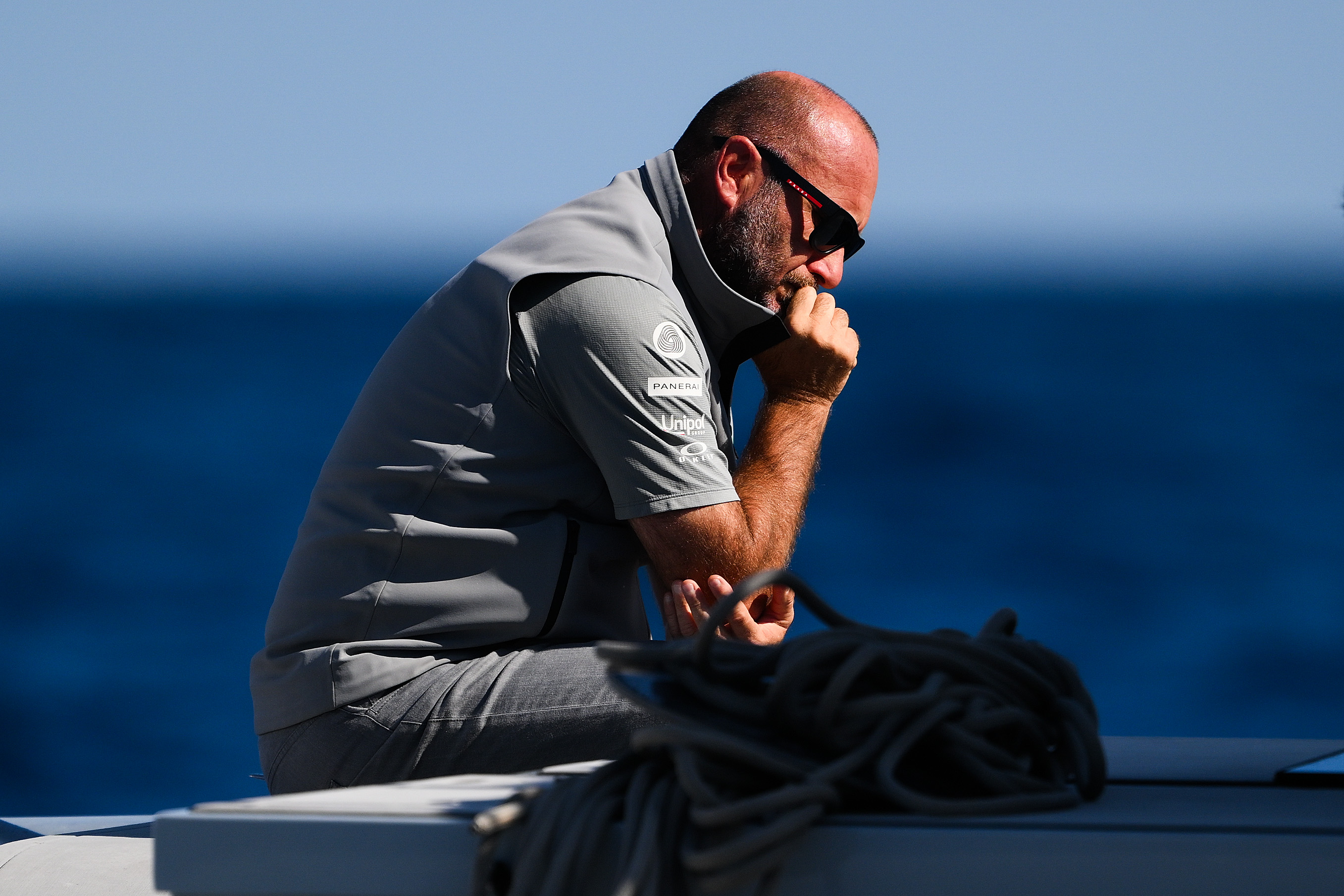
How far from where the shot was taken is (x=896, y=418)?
23594 mm

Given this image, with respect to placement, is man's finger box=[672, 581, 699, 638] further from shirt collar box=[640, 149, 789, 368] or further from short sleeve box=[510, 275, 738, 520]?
shirt collar box=[640, 149, 789, 368]

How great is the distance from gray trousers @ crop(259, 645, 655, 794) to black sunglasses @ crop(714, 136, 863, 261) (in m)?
0.93

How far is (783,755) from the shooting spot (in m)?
1.00

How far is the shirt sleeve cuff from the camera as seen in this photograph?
1.83 metres

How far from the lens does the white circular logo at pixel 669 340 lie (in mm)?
1867

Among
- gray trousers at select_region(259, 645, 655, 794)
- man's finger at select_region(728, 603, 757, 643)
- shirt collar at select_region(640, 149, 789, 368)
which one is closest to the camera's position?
gray trousers at select_region(259, 645, 655, 794)

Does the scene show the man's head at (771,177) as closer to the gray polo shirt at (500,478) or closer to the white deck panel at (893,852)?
the gray polo shirt at (500,478)

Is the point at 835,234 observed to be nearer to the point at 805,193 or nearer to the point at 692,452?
the point at 805,193

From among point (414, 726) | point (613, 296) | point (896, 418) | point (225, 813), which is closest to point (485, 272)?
point (613, 296)

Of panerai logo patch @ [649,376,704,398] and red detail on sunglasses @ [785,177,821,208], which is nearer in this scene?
panerai logo patch @ [649,376,704,398]

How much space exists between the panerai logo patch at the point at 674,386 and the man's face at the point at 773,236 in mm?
501

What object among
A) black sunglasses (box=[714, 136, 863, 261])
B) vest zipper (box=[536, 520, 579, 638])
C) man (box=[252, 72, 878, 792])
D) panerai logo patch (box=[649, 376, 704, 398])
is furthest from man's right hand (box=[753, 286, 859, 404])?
vest zipper (box=[536, 520, 579, 638])

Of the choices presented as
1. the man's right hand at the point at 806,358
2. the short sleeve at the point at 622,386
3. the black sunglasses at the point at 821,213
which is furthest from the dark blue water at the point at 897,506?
the short sleeve at the point at 622,386

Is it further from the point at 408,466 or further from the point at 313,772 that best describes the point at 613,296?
the point at 313,772
